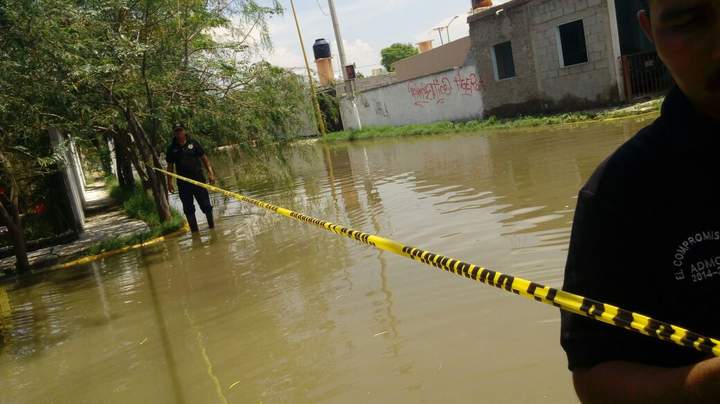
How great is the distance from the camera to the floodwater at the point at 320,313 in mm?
→ 3826

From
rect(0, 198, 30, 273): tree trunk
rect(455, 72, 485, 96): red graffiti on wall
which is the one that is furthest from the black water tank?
rect(0, 198, 30, 273): tree trunk

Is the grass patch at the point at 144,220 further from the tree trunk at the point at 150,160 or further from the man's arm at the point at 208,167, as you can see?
the man's arm at the point at 208,167

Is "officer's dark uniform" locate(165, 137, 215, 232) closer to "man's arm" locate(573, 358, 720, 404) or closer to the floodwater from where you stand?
the floodwater

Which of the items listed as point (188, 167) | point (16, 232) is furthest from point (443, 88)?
point (16, 232)

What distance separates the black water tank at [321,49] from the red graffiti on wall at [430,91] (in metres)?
10.9

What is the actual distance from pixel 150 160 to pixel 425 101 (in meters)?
17.8

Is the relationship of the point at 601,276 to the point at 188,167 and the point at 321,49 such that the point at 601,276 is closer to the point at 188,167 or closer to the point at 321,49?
the point at 188,167

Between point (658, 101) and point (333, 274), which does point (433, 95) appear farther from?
point (333, 274)

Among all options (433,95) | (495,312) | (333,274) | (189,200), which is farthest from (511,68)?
(495,312)

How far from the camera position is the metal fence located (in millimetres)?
17609

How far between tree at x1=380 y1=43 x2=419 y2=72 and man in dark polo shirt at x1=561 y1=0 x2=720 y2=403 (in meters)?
89.4

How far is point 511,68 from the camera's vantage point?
2183 cm

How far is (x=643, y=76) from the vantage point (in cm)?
1778

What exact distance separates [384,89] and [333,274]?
24.7 m
